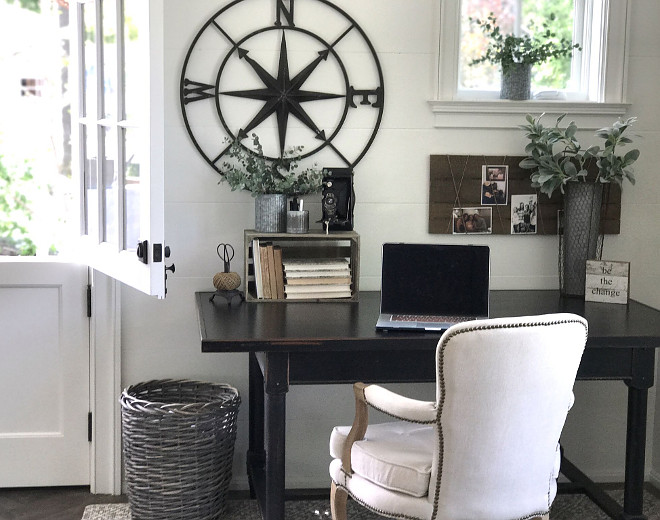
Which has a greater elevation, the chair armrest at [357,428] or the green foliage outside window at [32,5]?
the green foliage outside window at [32,5]

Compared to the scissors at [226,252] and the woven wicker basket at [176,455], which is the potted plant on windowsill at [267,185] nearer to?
the scissors at [226,252]

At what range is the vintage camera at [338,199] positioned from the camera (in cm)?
316

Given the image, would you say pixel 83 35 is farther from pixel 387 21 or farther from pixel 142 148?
pixel 387 21

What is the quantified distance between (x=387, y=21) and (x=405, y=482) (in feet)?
5.63

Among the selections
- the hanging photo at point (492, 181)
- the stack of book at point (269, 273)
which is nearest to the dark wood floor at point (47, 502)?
the stack of book at point (269, 273)

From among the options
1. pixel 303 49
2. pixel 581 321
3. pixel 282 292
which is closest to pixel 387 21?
pixel 303 49

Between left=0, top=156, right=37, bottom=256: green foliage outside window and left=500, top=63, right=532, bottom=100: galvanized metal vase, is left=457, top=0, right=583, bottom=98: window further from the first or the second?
left=0, top=156, right=37, bottom=256: green foliage outside window

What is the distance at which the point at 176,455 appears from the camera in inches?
117

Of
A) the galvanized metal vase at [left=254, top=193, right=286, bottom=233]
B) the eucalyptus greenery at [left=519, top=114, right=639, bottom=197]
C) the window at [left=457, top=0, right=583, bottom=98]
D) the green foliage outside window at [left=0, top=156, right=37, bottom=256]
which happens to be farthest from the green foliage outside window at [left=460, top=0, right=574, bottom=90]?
the green foliage outside window at [left=0, top=156, right=37, bottom=256]

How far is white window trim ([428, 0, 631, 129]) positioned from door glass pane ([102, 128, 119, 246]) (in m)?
1.16

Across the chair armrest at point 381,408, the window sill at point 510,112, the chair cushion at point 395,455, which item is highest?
the window sill at point 510,112

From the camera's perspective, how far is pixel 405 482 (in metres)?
2.36

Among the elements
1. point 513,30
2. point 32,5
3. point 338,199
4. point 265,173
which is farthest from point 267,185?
point 32,5

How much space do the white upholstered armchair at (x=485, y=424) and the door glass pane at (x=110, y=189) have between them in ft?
3.56
